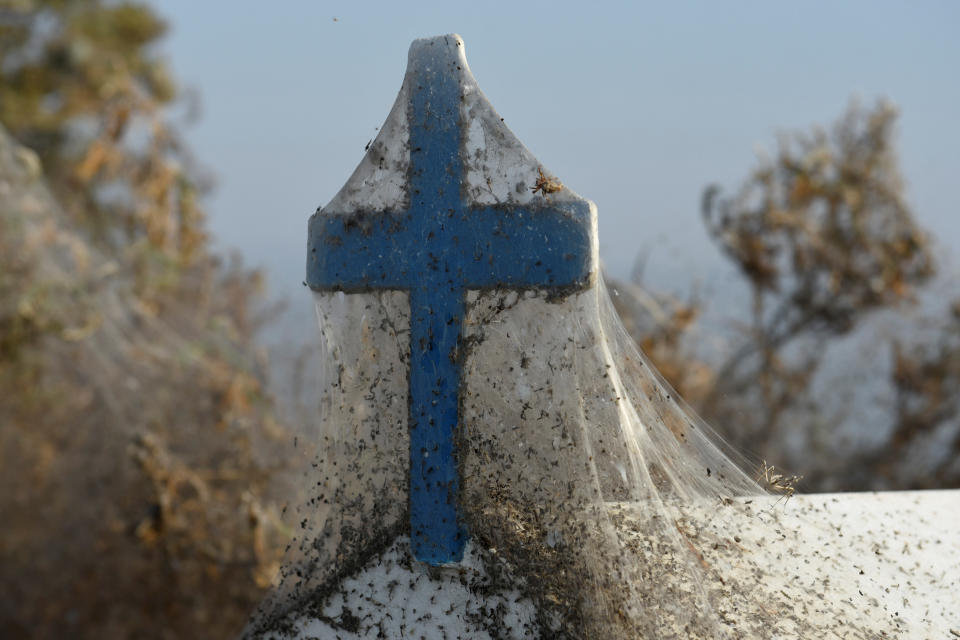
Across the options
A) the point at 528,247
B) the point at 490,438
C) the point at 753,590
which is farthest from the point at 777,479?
the point at 528,247

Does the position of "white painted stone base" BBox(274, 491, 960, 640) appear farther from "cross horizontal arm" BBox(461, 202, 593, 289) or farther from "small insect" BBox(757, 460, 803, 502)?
"cross horizontal arm" BBox(461, 202, 593, 289)

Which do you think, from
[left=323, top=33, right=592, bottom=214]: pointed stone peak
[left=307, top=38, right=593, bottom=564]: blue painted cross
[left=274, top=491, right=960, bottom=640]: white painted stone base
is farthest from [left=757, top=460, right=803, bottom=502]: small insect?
[left=323, top=33, right=592, bottom=214]: pointed stone peak

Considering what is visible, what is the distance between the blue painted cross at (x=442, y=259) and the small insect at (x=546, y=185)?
0.03 meters

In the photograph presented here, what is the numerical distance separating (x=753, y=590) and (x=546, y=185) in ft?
3.26

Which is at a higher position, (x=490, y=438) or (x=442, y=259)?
(x=442, y=259)

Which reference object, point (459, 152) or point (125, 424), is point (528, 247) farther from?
point (125, 424)

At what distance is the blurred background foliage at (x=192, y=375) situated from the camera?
17.4 feet

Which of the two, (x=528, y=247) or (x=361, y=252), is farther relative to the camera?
(x=361, y=252)

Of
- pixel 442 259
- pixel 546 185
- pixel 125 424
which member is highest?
pixel 546 185

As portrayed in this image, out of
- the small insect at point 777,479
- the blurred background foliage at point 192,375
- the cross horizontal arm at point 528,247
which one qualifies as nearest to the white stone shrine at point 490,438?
the cross horizontal arm at point 528,247

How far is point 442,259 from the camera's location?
1.73 meters

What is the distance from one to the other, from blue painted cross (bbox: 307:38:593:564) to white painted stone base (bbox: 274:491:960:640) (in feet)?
0.31

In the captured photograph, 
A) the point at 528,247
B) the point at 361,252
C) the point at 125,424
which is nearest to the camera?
the point at 528,247

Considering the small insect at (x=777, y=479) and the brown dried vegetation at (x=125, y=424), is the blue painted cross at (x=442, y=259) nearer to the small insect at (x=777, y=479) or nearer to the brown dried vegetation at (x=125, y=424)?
the small insect at (x=777, y=479)
